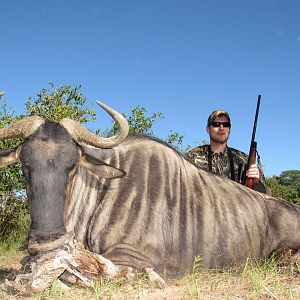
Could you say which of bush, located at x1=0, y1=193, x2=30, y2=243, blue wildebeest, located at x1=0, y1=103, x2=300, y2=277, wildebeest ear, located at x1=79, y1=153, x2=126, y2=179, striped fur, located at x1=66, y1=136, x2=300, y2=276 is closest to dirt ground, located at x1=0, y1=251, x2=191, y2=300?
blue wildebeest, located at x1=0, y1=103, x2=300, y2=277

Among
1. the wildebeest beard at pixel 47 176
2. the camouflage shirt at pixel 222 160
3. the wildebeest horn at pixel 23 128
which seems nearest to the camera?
the wildebeest beard at pixel 47 176

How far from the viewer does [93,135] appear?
13.4 feet

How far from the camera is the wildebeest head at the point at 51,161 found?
3525 mm

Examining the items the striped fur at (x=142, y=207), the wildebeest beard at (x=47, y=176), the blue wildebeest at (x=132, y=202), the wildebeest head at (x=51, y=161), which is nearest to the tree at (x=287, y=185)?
the striped fur at (x=142, y=207)

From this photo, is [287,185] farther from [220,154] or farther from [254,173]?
[254,173]

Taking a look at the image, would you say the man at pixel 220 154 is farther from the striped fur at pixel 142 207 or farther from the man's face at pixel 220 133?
the striped fur at pixel 142 207

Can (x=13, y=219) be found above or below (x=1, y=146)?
below

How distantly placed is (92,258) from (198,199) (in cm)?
134

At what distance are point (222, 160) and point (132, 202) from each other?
9.81ft

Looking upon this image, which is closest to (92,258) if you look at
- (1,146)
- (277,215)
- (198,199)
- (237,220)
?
(198,199)

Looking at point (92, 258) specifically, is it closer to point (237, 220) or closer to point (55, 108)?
point (237, 220)

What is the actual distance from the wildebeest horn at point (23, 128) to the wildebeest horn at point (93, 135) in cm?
20

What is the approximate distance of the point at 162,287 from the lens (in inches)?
139

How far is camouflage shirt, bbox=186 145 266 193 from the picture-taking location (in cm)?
675
